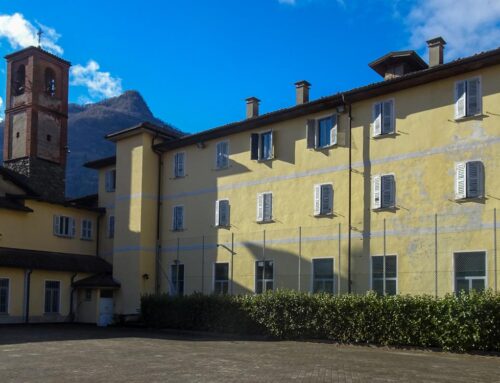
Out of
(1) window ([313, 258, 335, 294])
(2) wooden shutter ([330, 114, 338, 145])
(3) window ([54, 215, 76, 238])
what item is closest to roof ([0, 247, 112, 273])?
(3) window ([54, 215, 76, 238])

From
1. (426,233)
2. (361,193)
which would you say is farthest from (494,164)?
(361,193)

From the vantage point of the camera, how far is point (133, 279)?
3041 centimetres

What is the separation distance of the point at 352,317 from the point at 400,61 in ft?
37.1

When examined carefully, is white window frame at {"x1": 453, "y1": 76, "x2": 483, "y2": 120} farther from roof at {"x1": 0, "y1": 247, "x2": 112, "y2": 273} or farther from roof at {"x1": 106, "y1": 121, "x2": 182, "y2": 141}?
roof at {"x1": 0, "y1": 247, "x2": 112, "y2": 273}

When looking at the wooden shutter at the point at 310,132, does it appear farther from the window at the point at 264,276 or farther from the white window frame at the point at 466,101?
the white window frame at the point at 466,101

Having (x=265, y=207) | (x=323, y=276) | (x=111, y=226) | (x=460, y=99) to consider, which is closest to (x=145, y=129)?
(x=111, y=226)

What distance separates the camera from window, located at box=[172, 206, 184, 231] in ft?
99.7

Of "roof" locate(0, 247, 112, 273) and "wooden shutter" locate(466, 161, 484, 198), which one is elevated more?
"wooden shutter" locate(466, 161, 484, 198)

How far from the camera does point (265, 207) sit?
26.8 metres

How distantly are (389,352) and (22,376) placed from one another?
10760mm

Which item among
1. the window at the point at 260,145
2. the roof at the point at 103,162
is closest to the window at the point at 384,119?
the window at the point at 260,145

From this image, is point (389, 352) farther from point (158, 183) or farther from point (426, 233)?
point (158, 183)

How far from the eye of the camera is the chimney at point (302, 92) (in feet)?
90.6

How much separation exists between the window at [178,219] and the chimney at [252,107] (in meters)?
5.93
